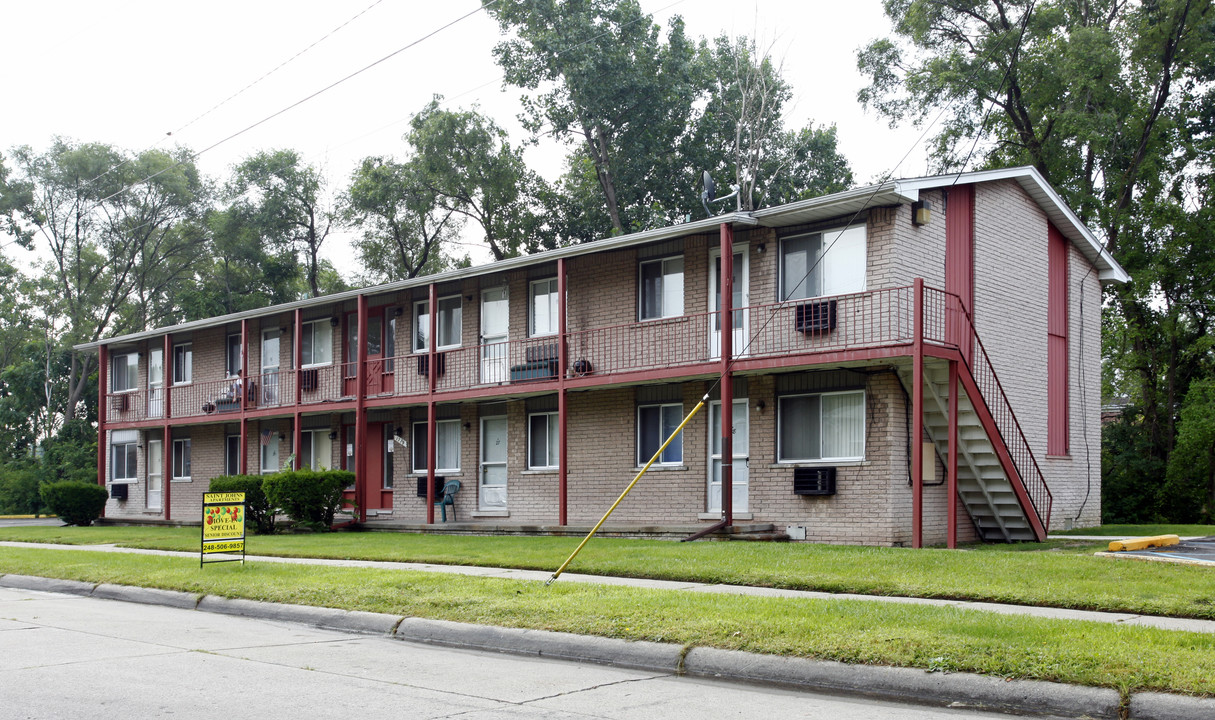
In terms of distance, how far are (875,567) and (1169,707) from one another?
20.9 ft

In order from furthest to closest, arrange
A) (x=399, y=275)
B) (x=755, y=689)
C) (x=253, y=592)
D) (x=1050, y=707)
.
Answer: (x=399, y=275) < (x=253, y=592) < (x=755, y=689) < (x=1050, y=707)

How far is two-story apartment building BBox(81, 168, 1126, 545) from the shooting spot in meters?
18.1

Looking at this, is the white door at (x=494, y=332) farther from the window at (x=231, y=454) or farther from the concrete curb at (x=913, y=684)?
the concrete curb at (x=913, y=684)

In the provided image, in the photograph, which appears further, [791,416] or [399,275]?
[399,275]

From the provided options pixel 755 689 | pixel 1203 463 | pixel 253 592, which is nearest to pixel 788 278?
pixel 253 592

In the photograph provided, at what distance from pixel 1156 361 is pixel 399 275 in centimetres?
2854

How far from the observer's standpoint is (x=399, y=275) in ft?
153

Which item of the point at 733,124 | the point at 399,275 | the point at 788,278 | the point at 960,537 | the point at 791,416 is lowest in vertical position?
the point at 960,537

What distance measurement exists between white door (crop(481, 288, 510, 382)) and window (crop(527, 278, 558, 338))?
729 mm

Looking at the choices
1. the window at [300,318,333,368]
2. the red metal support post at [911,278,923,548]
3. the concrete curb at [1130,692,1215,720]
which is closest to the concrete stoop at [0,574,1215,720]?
the concrete curb at [1130,692,1215,720]

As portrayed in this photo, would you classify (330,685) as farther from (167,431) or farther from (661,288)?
(167,431)

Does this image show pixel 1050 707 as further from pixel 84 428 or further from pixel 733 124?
pixel 84 428

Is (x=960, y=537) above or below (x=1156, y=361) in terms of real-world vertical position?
below

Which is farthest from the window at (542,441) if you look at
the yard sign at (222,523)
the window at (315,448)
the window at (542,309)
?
the yard sign at (222,523)
